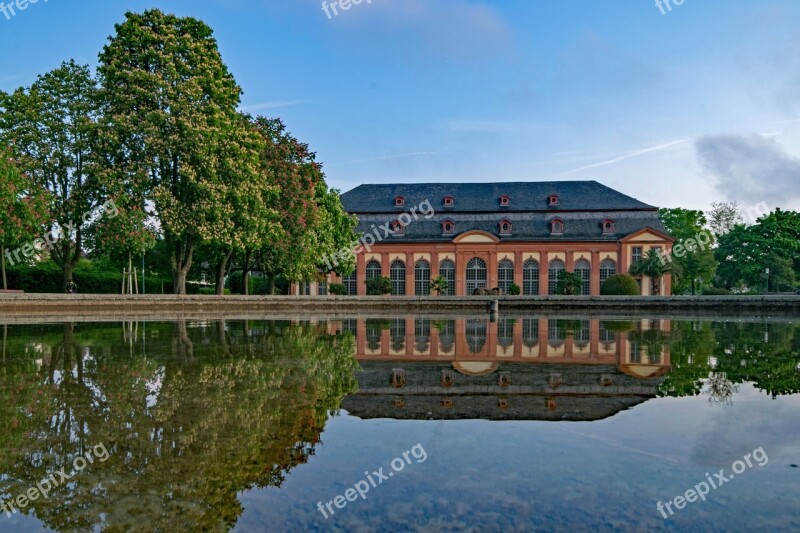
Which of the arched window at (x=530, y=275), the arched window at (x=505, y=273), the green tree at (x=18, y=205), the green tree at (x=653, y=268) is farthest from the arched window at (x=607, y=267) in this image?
the green tree at (x=18, y=205)

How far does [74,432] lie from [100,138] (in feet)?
87.1

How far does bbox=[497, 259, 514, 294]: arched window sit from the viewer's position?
5866cm

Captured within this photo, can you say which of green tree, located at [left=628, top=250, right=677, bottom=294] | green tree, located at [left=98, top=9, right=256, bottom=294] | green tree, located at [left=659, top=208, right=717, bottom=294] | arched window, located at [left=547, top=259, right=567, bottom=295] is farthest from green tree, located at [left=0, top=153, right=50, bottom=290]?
green tree, located at [left=659, top=208, right=717, bottom=294]

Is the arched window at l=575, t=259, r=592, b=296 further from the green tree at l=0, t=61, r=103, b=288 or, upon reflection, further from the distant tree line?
the green tree at l=0, t=61, r=103, b=288

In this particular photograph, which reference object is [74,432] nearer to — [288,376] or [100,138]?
[288,376]

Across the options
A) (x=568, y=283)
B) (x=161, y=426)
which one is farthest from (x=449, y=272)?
(x=161, y=426)

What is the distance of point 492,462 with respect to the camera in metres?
4.35

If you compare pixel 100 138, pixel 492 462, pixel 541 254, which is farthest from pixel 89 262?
pixel 492 462

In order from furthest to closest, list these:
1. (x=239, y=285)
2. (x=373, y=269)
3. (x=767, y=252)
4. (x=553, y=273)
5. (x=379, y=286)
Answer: (x=767, y=252)
(x=373, y=269)
(x=553, y=273)
(x=379, y=286)
(x=239, y=285)

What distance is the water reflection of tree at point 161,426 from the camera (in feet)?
11.8

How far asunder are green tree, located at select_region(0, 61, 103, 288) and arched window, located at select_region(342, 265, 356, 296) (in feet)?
102

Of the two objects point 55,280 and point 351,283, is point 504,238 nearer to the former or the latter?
point 351,283

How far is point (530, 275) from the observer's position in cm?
5869

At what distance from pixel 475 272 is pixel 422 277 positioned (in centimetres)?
549
